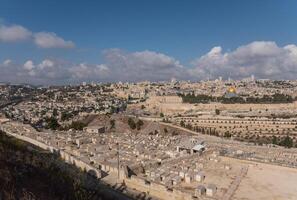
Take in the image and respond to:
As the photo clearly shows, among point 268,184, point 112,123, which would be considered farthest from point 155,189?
point 112,123

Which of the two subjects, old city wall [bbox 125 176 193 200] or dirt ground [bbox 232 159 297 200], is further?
dirt ground [bbox 232 159 297 200]

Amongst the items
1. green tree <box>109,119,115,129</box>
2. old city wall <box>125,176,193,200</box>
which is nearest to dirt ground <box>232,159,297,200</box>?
old city wall <box>125,176,193,200</box>

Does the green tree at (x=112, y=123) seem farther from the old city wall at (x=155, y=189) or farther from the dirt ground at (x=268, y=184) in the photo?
the old city wall at (x=155, y=189)

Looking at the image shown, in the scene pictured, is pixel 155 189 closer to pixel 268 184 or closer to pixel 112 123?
pixel 268 184

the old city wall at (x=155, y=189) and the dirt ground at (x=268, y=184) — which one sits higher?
the old city wall at (x=155, y=189)

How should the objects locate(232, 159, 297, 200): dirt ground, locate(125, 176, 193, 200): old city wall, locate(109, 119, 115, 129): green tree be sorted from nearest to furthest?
locate(125, 176, 193, 200): old city wall, locate(232, 159, 297, 200): dirt ground, locate(109, 119, 115, 129): green tree

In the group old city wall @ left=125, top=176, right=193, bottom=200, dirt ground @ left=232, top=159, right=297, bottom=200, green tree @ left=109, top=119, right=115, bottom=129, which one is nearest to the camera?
old city wall @ left=125, top=176, right=193, bottom=200

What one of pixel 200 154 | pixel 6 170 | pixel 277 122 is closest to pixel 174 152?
pixel 200 154

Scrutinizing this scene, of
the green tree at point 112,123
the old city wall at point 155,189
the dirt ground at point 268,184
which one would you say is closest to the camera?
the old city wall at point 155,189

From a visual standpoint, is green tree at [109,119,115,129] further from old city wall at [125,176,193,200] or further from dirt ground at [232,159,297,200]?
old city wall at [125,176,193,200]

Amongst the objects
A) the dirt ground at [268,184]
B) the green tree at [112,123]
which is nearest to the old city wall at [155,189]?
the dirt ground at [268,184]

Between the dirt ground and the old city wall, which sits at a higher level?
the old city wall
